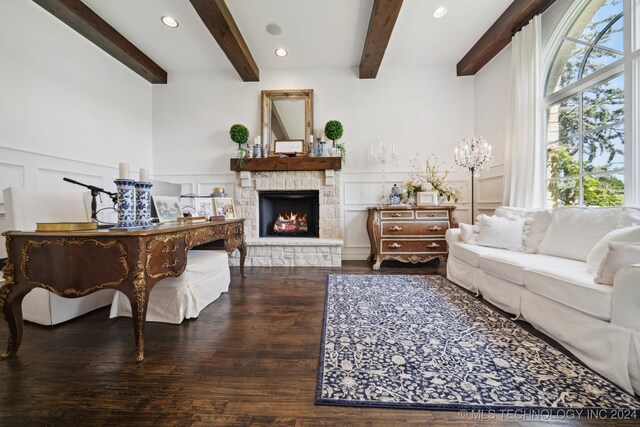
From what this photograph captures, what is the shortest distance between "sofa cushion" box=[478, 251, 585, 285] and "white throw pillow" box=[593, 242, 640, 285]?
0.42m

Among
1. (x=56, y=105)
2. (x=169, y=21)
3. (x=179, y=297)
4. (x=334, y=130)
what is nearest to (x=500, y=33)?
(x=334, y=130)

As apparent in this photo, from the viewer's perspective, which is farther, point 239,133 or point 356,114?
point 356,114

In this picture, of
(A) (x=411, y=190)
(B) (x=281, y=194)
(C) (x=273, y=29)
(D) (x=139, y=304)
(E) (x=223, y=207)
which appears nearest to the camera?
(D) (x=139, y=304)

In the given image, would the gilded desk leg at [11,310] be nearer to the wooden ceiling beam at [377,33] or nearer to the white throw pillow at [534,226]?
the wooden ceiling beam at [377,33]

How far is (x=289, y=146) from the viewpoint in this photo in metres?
3.79

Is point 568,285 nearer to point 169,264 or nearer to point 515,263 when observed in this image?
point 515,263

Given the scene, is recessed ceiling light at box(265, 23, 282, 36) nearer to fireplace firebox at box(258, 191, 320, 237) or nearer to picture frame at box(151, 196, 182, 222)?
fireplace firebox at box(258, 191, 320, 237)

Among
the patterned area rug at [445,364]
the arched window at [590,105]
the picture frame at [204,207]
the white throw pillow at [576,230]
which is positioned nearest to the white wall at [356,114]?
the picture frame at [204,207]

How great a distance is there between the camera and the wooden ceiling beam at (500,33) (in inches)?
101

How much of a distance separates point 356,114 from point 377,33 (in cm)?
117

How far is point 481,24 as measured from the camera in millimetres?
2984

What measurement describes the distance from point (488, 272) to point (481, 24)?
3208 mm

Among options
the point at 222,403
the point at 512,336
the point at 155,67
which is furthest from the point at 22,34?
the point at 512,336

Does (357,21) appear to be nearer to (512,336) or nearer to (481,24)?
(481,24)
